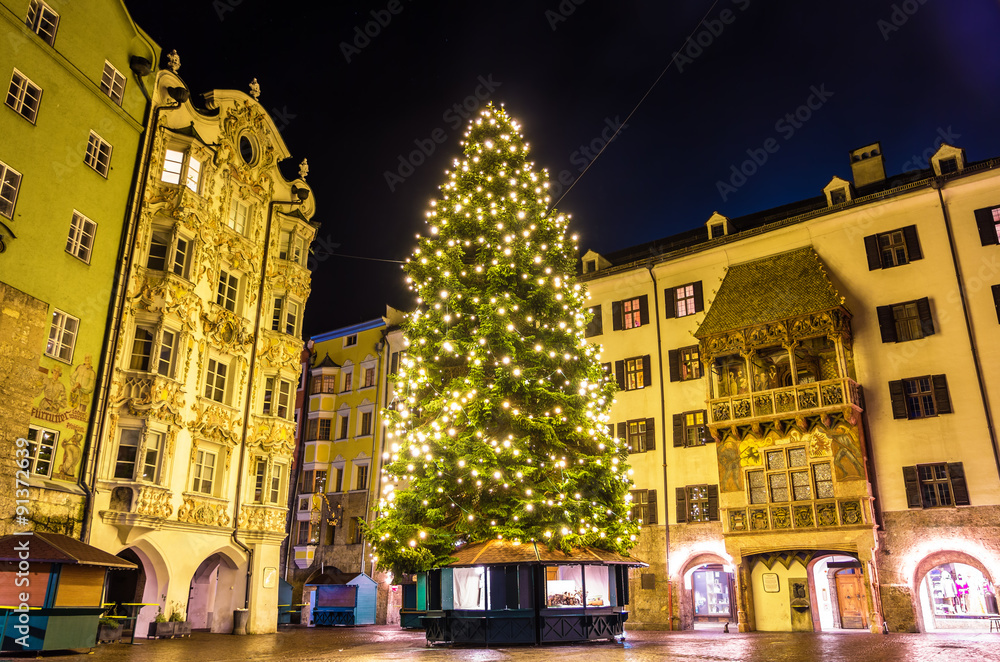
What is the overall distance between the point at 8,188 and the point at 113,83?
6.59 m

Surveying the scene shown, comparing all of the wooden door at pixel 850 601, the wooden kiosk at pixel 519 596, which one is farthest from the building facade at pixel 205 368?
the wooden door at pixel 850 601

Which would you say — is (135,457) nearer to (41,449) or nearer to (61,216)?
(41,449)

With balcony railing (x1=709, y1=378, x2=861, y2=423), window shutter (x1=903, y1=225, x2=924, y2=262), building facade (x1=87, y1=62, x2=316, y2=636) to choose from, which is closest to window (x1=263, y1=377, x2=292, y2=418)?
building facade (x1=87, y1=62, x2=316, y2=636)

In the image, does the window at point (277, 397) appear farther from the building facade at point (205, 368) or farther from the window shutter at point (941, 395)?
the window shutter at point (941, 395)

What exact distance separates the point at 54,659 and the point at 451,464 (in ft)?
33.3

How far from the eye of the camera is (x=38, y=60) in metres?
22.3

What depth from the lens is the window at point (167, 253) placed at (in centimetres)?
2697

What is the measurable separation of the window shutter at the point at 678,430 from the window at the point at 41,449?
78.8ft

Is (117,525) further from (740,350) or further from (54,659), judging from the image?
(740,350)

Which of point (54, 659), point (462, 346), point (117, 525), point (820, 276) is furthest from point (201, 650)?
point (820, 276)

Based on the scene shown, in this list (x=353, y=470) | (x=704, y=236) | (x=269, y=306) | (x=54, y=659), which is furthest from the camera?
(x=353, y=470)

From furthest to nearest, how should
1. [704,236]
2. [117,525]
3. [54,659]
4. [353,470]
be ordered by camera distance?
[353,470] → [704,236] → [117,525] → [54,659]

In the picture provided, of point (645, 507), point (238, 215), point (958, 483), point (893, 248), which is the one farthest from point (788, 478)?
point (238, 215)

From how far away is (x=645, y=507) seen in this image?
106ft
